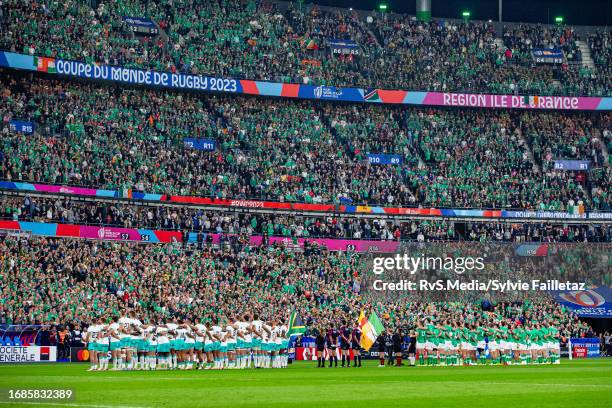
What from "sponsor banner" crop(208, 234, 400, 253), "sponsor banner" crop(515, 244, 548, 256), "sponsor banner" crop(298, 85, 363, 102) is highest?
"sponsor banner" crop(298, 85, 363, 102)

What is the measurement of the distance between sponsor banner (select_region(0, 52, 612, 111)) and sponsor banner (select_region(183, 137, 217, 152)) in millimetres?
4587

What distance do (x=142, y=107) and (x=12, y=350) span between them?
31.3 metres

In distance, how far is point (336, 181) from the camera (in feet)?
256

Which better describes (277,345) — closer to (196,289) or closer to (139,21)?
(196,289)

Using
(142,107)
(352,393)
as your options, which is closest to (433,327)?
(352,393)

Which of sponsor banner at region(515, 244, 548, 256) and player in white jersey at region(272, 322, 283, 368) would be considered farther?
sponsor banner at region(515, 244, 548, 256)

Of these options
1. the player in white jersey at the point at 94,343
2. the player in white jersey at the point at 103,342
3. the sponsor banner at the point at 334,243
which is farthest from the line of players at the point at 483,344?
the sponsor banner at the point at 334,243

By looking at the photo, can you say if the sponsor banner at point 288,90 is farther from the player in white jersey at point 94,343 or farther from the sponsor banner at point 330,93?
the player in white jersey at point 94,343

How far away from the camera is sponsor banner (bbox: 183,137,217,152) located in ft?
248

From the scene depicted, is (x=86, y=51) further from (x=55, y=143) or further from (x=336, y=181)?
(x=336, y=181)

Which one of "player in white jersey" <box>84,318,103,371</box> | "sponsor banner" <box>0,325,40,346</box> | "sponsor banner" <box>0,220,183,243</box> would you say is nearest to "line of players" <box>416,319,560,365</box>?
"player in white jersey" <box>84,318,103,371</box>

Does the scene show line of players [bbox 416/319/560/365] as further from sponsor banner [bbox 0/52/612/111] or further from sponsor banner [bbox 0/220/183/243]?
sponsor banner [bbox 0/52/612/111]

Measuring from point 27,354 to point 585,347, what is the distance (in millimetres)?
32035

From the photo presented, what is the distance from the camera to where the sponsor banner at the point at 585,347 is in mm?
59656
